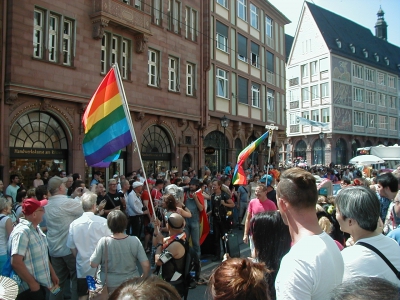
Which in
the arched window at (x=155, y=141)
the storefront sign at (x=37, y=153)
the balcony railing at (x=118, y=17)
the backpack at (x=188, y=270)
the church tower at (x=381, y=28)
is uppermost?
the church tower at (x=381, y=28)

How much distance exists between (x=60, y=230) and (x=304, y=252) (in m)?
4.21

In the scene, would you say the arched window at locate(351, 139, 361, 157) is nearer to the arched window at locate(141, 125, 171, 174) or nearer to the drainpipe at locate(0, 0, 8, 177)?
the arched window at locate(141, 125, 171, 174)

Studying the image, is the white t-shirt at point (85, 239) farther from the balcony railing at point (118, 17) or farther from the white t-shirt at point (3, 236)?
the balcony railing at point (118, 17)

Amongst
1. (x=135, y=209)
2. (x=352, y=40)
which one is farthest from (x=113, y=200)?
(x=352, y=40)

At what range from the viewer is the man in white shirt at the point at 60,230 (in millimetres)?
5375

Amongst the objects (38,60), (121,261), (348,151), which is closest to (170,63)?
Answer: (38,60)

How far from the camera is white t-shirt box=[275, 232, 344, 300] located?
1995 mm

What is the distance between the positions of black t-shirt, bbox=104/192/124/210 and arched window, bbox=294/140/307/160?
41.7m

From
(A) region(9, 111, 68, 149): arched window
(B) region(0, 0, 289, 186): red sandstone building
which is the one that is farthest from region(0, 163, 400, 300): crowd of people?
(A) region(9, 111, 68, 149): arched window

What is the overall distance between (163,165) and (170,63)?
5.43m

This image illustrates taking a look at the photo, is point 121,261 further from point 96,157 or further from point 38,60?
point 38,60

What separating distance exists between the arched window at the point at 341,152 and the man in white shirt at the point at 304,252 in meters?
45.8

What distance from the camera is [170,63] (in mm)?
20312

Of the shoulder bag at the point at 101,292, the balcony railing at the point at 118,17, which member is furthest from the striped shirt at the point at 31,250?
the balcony railing at the point at 118,17
